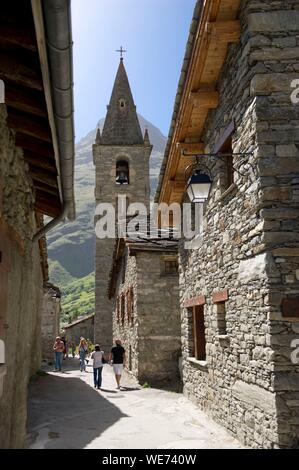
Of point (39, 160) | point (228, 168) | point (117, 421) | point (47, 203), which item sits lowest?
point (117, 421)

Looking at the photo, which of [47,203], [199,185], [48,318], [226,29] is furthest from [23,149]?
[48,318]

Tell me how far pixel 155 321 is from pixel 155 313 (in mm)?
229

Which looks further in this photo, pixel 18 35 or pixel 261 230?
pixel 261 230

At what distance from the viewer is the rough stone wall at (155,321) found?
12.4m

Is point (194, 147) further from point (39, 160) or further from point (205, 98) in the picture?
point (39, 160)

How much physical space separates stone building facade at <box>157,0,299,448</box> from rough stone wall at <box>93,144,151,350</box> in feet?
58.3

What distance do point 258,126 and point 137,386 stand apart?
913 cm

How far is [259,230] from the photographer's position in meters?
5.18

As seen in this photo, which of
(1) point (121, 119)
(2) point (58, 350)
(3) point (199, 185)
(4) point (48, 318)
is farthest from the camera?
(1) point (121, 119)

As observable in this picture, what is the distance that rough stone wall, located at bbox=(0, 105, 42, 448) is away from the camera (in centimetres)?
392

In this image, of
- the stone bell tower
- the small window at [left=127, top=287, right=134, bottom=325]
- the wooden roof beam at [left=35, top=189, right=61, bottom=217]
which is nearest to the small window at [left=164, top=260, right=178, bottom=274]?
the small window at [left=127, top=287, right=134, bottom=325]

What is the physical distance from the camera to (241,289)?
19.3 feet

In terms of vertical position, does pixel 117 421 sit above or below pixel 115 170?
below

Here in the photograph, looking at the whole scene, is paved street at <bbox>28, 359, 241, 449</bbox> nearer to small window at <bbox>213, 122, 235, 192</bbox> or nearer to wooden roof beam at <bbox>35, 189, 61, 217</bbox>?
wooden roof beam at <bbox>35, 189, 61, 217</bbox>
